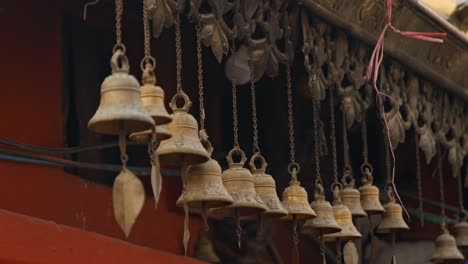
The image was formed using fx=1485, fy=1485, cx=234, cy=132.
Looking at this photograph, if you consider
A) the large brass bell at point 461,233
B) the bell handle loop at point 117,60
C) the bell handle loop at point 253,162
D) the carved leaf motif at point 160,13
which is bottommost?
the large brass bell at point 461,233

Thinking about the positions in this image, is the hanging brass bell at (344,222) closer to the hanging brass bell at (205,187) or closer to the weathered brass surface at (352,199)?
the weathered brass surface at (352,199)

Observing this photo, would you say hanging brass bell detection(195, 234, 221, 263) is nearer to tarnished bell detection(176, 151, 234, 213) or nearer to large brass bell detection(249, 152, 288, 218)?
large brass bell detection(249, 152, 288, 218)

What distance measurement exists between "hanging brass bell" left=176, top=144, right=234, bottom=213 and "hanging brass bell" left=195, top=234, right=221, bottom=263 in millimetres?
1693

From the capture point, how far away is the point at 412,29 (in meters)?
7.82

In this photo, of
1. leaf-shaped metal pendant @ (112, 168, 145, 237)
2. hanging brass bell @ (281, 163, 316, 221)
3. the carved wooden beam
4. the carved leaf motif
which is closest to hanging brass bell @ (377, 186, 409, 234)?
the carved wooden beam

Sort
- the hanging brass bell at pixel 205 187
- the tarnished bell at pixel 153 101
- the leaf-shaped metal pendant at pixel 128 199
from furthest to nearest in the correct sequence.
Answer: the hanging brass bell at pixel 205 187
the tarnished bell at pixel 153 101
the leaf-shaped metal pendant at pixel 128 199

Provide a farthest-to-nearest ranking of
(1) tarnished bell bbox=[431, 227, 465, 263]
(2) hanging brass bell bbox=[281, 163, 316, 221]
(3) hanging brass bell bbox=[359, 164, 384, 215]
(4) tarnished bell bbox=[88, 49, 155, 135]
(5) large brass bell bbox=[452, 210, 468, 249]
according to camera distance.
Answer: (5) large brass bell bbox=[452, 210, 468, 249], (1) tarnished bell bbox=[431, 227, 465, 263], (3) hanging brass bell bbox=[359, 164, 384, 215], (2) hanging brass bell bbox=[281, 163, 316, 221], (4) tarnished bell bbox=[88, 49, 155, 135]

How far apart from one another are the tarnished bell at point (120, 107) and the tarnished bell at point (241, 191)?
1.02 meters

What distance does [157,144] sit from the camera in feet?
18.9

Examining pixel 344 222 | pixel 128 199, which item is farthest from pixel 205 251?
pixel 128 199

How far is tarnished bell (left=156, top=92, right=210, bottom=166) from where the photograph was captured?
18.8ft

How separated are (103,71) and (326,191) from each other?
191cm

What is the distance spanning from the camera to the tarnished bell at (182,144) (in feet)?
18.8

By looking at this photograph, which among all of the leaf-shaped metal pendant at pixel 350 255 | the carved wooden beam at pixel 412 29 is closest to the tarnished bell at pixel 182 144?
the carved wooden beam at pixel 412 29
